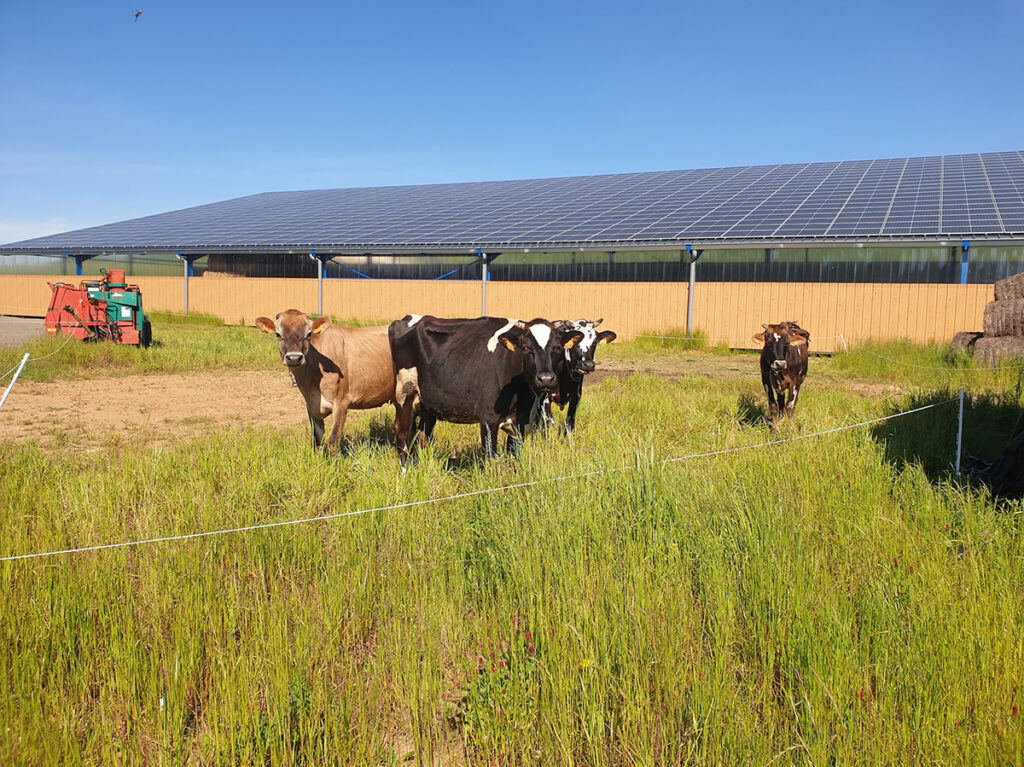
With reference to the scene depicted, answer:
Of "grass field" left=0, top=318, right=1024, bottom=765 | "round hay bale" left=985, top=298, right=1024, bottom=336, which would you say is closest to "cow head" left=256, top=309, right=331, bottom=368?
"grass field" left=0, top=318, right=1024, bottom=765

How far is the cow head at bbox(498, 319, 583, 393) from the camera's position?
18.5 feet

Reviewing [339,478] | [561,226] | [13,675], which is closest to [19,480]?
[339,478]

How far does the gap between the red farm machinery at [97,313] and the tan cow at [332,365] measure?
10165 millimetres

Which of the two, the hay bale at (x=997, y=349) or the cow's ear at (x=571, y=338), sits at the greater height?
the cow's ear at (x=571, y=338)

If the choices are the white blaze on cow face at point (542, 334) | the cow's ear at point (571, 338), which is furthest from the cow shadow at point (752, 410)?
the white blaze on cow face at point (542, 334)

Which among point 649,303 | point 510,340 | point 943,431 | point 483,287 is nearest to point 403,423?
point 510,340

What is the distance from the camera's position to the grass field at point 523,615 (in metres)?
2.49

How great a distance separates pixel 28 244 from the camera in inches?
1265

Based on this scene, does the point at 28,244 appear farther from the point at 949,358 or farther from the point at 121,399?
the point at 949,358

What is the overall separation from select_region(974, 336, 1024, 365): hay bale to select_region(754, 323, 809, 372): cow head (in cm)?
542

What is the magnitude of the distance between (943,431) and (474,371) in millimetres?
3981

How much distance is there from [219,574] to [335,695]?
42.7 inches

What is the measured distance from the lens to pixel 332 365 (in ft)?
22.5

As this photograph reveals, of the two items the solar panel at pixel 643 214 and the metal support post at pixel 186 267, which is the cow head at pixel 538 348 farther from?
the metal support post at pixel 186 267
